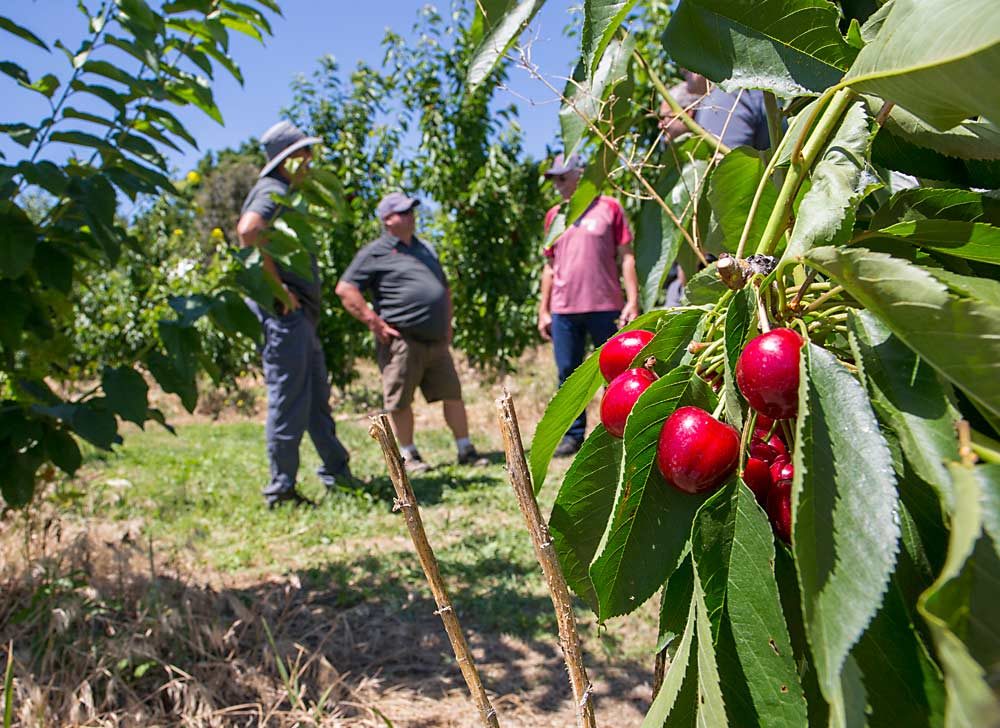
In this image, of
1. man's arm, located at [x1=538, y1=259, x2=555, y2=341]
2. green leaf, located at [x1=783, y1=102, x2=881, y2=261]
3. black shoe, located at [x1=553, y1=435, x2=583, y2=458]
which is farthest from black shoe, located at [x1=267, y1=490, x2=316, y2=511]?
green leaf, located at [x1=783, y1=102, x2=881, y2=261]

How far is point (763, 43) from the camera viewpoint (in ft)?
1.99

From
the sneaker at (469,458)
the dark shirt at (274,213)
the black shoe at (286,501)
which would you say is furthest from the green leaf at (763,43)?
the sneaker at (469,458)

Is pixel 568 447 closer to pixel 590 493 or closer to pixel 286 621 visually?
pixel 286 621

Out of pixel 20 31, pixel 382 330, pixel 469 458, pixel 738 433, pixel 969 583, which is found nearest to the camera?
pixel 969 583

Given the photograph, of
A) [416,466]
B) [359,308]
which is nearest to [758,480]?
[359,308]

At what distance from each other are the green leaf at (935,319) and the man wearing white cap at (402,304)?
Result: 15.1ft

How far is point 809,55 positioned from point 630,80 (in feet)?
1.28

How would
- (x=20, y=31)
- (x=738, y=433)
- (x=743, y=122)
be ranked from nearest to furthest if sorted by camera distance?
1. (x=738, y=433)
2. (x=20, y=31)
3. (x=743, y=122)

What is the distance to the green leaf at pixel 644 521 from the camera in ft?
1.81

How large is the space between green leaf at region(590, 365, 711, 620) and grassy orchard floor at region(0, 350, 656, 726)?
1014mm

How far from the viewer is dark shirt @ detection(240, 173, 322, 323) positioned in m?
3.57

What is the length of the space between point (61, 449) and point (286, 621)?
95 centimetres

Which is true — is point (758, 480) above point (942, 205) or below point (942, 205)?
below

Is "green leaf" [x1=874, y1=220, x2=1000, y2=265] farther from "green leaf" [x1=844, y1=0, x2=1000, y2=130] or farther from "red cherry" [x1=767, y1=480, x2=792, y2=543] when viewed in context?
"red cherry" [x1=767, y1=480, x2=792, y2=543]
